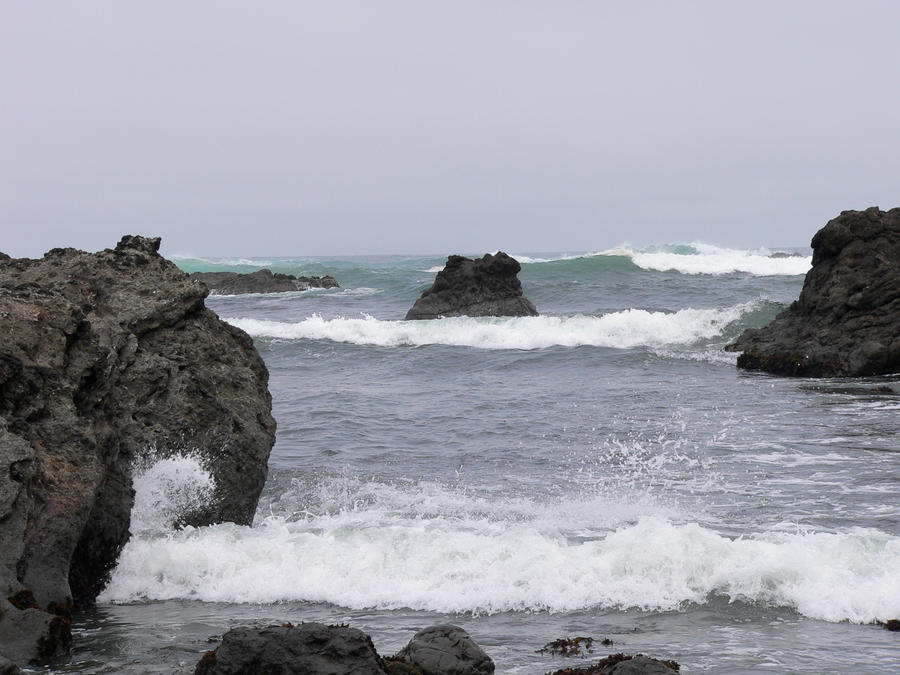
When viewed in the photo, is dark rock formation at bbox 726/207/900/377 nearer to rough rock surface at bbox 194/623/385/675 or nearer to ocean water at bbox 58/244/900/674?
ocean water at bbox 58/244/900/674

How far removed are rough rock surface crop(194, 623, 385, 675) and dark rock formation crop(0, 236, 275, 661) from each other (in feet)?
4.07

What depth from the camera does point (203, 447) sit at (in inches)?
327

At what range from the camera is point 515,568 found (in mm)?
7207

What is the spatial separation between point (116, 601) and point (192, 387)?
2062 mm

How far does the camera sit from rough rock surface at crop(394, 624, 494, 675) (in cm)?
502

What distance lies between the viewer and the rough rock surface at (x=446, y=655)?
198 inches

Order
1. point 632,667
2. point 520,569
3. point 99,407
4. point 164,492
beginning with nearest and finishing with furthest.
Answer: point 632,667 → point 520,569 → point 99,407 → point 164,492

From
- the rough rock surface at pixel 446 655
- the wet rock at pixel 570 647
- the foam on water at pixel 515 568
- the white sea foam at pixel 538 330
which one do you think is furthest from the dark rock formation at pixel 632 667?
the white sea foam at pixel 538 330

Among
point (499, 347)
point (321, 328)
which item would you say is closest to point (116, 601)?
point (499, 347)

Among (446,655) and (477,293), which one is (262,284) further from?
(446,655)

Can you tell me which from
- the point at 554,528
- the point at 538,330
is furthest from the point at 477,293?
the point at 554,528

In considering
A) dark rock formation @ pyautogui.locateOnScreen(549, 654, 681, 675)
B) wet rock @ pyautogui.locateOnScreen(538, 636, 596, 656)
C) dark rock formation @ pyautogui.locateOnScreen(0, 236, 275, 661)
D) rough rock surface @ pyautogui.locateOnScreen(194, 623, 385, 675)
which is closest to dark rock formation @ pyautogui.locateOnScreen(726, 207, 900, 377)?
dark rock formation @ pyautogui.locateOnScreen(0, 236, 275, 661)

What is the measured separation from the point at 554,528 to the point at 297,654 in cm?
411

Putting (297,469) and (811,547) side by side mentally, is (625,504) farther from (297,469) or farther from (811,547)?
(297,469)
